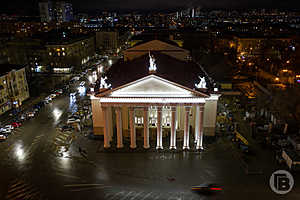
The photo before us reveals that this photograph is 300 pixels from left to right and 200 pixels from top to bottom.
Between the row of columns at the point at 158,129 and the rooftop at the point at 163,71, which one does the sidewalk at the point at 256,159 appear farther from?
the rooftop at the point at 163,71

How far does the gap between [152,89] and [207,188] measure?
14298 millimetres

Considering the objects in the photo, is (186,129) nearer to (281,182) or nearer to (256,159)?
(256,159)

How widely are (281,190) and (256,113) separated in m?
22.2

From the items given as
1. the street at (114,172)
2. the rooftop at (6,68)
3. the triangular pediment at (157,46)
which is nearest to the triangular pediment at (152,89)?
the street at (114,172)

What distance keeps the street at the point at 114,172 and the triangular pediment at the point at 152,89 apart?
341 inches

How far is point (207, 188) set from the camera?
28.4m

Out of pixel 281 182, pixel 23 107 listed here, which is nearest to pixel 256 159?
pixel 281 182

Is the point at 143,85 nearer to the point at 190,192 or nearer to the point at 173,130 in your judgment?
the point at 173,130

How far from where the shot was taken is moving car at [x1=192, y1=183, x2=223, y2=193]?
92.7ft

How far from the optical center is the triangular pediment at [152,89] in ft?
109

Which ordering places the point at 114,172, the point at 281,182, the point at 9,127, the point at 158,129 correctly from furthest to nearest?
the point at 9,127
the point at 158,129
the point at 114,172
the point at 281,182

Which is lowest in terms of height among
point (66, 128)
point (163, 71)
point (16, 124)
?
point (66, 128)

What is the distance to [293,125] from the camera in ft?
139

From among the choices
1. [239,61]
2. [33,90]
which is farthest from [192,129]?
[239,61]
